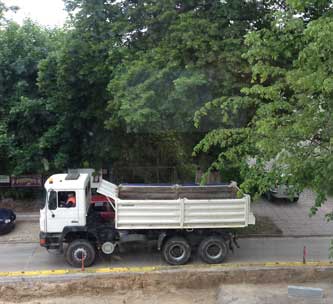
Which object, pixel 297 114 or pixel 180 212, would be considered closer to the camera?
pixel 297 114

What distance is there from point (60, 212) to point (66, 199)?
0.39 meters

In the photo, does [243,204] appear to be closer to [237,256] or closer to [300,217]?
[237,256]

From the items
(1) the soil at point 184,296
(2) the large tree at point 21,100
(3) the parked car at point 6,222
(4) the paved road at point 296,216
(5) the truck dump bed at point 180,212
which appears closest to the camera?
(1) the soil at point 184,296


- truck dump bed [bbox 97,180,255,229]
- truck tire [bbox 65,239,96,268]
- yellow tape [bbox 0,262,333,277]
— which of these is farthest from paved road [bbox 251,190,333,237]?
truck tire [bbox 65,239,96,268]

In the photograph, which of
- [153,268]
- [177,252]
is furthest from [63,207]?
[177,252]

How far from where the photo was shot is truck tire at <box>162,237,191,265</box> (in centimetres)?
1422

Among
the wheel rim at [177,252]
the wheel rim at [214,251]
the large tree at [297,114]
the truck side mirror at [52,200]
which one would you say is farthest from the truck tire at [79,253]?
the large tree at [297,114]

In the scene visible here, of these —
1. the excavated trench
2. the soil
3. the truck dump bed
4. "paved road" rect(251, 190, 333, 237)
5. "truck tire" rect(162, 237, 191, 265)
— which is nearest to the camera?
the soil

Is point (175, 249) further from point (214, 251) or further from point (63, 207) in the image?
point (63, 207)

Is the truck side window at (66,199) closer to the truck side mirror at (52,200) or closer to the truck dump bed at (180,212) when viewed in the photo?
the truck side mirror at (52,200)

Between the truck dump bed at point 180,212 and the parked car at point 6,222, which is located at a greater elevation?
the truck dump bed at point 180,212

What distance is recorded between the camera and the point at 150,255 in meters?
15.2

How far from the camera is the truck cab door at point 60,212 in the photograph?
46.0ft

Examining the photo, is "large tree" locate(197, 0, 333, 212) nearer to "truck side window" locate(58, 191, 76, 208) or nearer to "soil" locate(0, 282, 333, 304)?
"soil" locate(0, 282, 333, 304)
